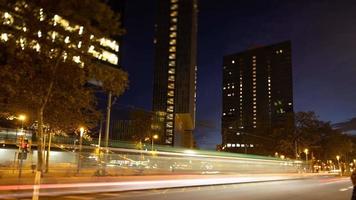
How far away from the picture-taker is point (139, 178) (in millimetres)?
28078

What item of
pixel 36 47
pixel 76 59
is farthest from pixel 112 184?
pixel 36 47

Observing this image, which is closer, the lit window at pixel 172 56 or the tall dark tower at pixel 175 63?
the tall dark tower at pixel 175 63

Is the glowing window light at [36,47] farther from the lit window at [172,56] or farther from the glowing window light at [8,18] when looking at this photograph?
the lit window at [172,56]

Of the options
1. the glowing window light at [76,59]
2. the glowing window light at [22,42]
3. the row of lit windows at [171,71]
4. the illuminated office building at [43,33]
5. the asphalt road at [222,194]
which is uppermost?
Result: the row of lit windows at [171,71]

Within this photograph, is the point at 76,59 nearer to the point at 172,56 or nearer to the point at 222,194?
the point at 222,194

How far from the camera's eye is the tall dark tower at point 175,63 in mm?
118375

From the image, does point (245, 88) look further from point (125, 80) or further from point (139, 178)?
point (125, 80)

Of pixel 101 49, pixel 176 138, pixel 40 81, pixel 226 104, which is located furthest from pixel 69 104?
pixel 226 104

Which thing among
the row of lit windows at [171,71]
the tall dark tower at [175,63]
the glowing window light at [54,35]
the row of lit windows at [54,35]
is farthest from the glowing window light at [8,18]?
the row of lit windows at [171,71]

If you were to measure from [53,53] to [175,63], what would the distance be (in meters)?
108

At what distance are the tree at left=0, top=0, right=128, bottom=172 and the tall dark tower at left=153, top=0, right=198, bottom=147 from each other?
9812cm

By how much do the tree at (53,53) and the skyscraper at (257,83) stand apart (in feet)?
365

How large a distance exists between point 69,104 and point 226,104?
128 meters

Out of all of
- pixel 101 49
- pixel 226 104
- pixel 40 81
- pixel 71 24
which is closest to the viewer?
pixel 71 24
